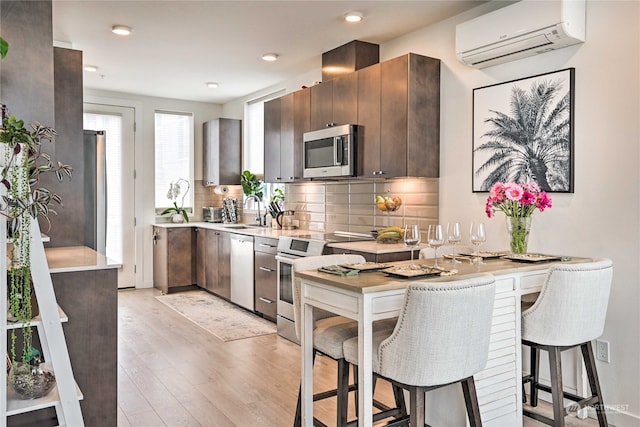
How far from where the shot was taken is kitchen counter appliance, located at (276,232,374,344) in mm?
4199

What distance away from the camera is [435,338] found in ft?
6.07

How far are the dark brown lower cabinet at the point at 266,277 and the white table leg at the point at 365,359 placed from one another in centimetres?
278

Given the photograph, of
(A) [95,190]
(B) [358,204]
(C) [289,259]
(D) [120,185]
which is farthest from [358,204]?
(D) [120,185]

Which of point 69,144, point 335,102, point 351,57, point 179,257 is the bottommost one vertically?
point 179,257

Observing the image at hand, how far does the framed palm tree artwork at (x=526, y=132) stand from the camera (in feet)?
9.84

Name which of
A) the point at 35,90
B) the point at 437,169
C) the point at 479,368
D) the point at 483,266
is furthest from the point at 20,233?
the point at 437,169

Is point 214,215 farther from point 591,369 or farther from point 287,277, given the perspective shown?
point 591,369

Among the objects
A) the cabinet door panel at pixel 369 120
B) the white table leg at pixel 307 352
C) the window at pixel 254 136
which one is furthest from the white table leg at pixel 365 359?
the window at pixel 254 136

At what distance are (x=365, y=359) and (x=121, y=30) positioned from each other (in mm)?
3435

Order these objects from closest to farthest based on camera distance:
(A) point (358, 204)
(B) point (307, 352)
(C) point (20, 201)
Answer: (C) point (20, 201)
(B) point (307, 352)
(A) point (358, 204)

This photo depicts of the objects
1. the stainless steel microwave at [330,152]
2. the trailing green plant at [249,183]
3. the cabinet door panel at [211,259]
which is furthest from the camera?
the trailing green plant at [249,183]

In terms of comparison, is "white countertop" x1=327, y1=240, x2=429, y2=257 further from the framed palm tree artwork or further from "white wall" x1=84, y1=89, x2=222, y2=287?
"white wall" x1=84, y1=89, x2=222, y2=287

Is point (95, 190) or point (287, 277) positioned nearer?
point (287, 277)

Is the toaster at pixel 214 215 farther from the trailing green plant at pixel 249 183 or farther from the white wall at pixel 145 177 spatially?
the trailing green plant at pixel 249 183
